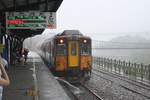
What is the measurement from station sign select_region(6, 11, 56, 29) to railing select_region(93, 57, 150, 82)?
20.3ft

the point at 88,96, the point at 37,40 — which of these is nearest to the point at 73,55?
the point at 88,96

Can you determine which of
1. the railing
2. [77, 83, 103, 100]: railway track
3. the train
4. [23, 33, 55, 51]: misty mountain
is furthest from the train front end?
[23, 33, 55, 51]: misty mountain

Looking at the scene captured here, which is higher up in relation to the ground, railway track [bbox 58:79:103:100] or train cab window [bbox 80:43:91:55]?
train cab window [bbox 80:43:91:55]

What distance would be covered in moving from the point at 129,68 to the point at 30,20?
856 centimetres

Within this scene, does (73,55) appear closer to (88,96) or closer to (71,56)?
(71,56)

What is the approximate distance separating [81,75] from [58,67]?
51.0 inches

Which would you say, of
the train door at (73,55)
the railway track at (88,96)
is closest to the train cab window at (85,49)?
the train door at (73,55)

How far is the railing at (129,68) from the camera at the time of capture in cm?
2227

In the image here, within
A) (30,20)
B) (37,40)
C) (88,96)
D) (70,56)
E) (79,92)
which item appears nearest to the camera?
(88,96)

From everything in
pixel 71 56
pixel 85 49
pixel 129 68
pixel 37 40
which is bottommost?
pixel 129 68

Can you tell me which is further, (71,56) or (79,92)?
(71,56)

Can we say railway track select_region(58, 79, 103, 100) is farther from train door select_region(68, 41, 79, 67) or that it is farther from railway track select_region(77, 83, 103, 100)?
train door select_region(68, 41, 79, 67)

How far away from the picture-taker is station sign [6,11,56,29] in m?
18.9

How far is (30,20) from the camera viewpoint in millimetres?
19094
